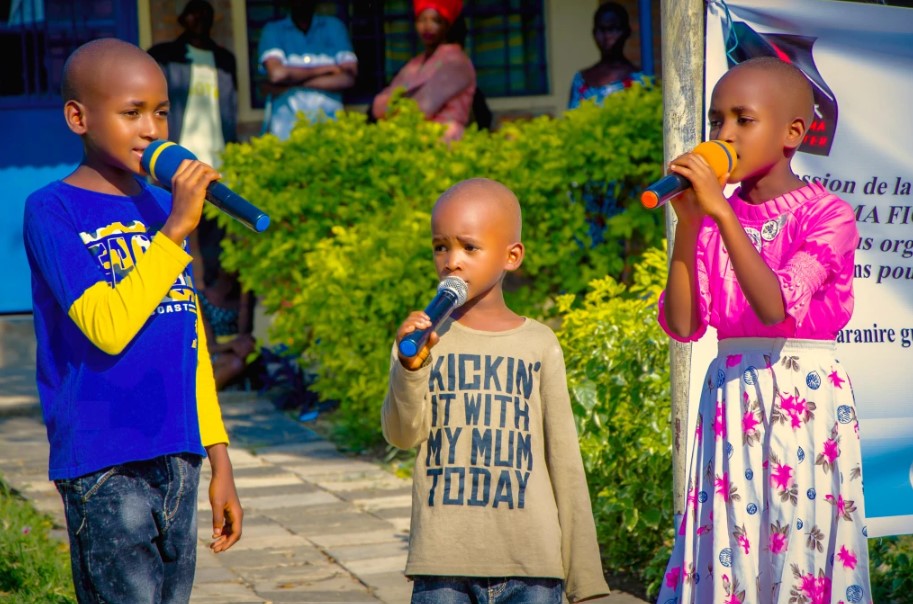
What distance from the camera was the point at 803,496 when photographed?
303 cm

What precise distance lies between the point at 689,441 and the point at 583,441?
3.13 ft

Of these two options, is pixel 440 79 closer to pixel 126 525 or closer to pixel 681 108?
pixel 681 108

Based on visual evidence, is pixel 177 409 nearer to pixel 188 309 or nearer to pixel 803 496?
pixel 188 309

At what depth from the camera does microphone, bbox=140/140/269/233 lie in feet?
8.56

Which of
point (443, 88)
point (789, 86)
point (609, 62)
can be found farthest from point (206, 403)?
point (609, 62)

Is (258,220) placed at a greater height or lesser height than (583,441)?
greater

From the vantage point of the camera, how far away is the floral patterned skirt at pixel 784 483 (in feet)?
9.93

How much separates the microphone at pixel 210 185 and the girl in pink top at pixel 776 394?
39.7 inches

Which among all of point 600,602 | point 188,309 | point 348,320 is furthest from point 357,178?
point 188,309

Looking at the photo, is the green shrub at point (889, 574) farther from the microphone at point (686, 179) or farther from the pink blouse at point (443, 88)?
the pink blouse at point (443, 88)

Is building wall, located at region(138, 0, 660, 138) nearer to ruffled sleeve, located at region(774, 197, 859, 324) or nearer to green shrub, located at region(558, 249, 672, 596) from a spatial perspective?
green shrub, located at region(558, 249, 672, 596)

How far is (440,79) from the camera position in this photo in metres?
8.73

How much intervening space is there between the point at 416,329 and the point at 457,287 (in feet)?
0.82

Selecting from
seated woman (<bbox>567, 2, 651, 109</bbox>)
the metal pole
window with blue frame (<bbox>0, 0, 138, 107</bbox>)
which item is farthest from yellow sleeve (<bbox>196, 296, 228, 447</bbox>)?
window with blue frame (<bbox>0, 0, 138, 107</bbox>)
